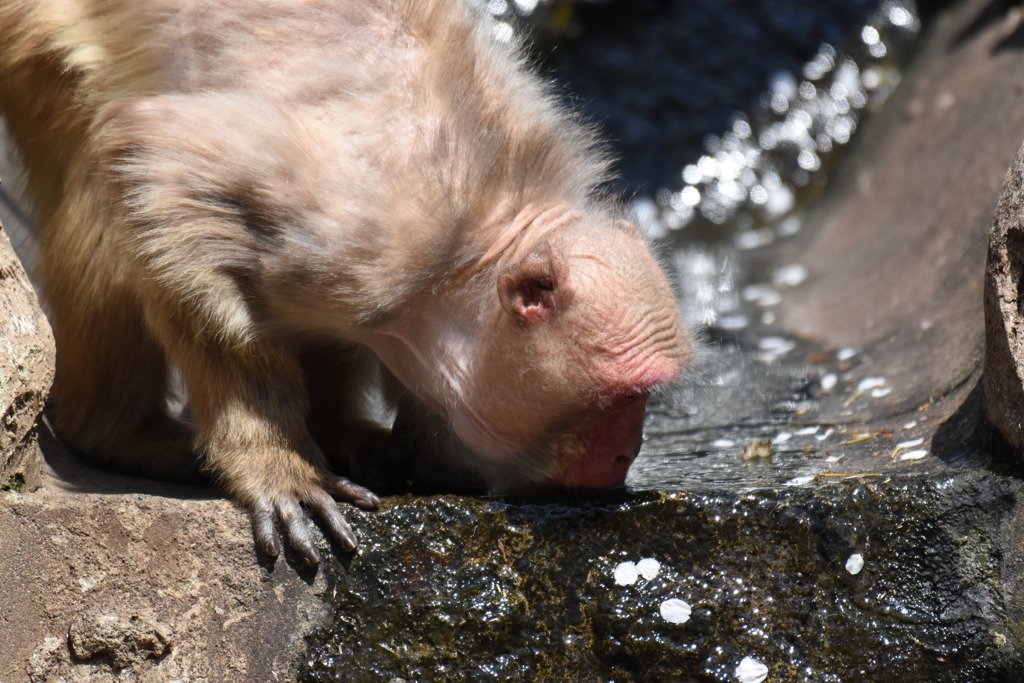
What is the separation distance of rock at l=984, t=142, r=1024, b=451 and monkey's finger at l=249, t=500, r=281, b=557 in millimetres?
2485

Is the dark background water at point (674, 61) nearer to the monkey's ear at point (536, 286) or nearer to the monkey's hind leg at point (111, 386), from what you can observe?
the monkey's hind leg at point (111, 386)

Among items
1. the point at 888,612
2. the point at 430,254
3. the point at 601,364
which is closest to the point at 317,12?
the point at 430,254

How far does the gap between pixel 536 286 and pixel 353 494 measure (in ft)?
3.14

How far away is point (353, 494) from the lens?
3809 mm

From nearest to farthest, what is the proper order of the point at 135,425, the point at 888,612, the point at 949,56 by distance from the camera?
the point at 888,612 → the point at 135,425 → the point at 949,56

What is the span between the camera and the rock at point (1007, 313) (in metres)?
3.65

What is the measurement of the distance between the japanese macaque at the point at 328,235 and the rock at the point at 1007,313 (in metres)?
1.10

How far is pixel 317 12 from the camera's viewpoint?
4.01m

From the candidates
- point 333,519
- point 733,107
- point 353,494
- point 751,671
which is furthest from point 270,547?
point 733,107

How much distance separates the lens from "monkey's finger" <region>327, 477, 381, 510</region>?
12.4 ft

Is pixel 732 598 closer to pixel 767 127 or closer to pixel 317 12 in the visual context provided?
pixel 317 12

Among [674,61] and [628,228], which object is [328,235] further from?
[674,61]

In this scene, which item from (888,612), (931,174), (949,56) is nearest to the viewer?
(888,612)

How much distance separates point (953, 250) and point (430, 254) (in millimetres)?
3895
